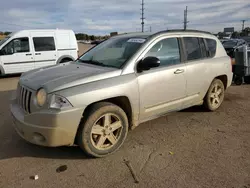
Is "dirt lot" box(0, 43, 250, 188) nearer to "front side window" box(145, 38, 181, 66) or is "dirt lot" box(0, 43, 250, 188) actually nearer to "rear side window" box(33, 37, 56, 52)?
"front side window" box(145, 38, 181, 66)

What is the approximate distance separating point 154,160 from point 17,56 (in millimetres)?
8998

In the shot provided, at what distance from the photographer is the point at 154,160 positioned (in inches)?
126

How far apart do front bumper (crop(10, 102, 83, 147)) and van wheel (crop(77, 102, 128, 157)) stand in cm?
14

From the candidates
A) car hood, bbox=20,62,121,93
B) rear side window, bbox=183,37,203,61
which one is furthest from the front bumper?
rear side window, bbox=183,37,203,61

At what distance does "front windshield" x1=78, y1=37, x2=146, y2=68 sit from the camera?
3.63 metres

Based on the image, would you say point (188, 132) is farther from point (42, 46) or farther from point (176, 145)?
point (42, 46)

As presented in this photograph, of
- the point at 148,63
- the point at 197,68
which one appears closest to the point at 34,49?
the point at 197,68

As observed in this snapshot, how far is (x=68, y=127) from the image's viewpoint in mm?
2922

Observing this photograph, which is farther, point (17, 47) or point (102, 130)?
point (17, 47)

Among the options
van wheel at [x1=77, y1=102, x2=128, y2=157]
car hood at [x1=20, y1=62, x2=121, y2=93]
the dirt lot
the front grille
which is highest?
car hood at [x1=20, y1=62, x2=121, y2=93]

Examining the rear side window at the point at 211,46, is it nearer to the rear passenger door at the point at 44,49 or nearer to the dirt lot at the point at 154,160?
the dirt lot at the point at 154,160

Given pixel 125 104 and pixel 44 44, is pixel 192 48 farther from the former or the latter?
pixel 44 44

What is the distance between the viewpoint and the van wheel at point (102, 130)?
3066mm

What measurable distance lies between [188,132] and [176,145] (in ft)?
1.86
